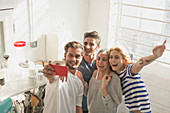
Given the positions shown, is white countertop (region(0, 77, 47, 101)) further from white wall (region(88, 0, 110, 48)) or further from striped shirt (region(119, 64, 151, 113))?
white wall (region(88, 0, 110, 48))

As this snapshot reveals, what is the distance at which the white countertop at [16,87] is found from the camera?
232 centimetres

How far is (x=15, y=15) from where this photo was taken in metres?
3.00

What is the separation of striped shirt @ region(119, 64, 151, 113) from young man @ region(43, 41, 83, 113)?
0.41m

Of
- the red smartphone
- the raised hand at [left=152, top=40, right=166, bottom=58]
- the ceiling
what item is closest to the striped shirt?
the raised hand at [left=152, top=40, right=166, bottom=58]

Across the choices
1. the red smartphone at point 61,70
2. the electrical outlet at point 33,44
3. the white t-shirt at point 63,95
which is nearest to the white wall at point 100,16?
the electrical outlet at point 33,44

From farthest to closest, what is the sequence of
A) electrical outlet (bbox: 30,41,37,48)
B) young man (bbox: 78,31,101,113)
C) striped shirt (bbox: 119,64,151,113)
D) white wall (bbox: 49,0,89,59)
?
white wall (bbox: 49,0,89,59) < electrical outlet (bbox: 30,41,37,48) < young man (bbox: 78,31,101,113) < striped shirt (bbox: 119,64,151,113)

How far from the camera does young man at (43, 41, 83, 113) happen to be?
69.4 inches

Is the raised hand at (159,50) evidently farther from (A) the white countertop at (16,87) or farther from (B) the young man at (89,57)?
(A) the white countertop at (16,87)

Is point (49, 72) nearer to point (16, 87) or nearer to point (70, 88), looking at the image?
point (70, 88)

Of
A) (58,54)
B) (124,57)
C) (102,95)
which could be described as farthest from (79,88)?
(58,54)

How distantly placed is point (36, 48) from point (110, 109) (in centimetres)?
173

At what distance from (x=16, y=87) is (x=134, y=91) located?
1.24m

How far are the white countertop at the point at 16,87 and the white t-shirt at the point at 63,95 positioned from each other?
2.26ft

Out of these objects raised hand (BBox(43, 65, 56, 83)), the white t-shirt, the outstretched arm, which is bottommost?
the white t-shirt
